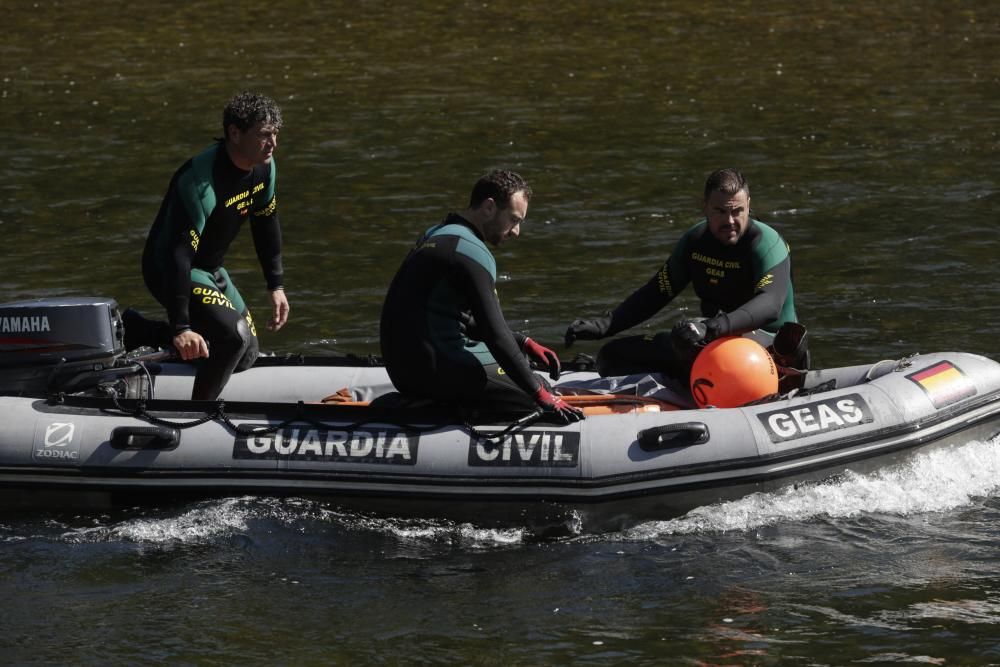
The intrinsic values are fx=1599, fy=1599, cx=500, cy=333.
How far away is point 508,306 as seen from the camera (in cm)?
1098

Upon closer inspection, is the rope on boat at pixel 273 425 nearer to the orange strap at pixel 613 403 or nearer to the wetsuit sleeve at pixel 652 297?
the orange strap at pixel 613 403

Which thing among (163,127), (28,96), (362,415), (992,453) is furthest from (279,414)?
(28,96)

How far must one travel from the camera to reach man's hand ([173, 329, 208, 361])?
7395mm

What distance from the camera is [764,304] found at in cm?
763

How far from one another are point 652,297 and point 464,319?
138cm

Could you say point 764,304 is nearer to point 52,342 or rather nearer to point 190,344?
point 190,344

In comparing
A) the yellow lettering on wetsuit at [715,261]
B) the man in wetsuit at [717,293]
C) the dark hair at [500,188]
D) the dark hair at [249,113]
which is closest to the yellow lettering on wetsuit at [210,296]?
the dark hair at [249,113]

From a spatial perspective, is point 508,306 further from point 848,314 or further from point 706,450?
point 706,450

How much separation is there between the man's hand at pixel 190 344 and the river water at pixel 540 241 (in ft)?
2.36

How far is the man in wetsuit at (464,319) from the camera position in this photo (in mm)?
6836

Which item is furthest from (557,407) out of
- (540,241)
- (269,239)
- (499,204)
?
(540,241)

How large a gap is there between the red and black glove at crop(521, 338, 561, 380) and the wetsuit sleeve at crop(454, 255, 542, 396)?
1.93 feet

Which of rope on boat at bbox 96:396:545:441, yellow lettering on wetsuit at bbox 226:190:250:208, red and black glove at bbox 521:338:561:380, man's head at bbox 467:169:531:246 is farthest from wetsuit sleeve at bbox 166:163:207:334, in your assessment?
red and black glove at bbox 521:338:561:380

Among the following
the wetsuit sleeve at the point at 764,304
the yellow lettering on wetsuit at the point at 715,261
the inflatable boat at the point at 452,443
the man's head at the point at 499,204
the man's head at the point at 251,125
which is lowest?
the inflatable boat at the point at 452,443
